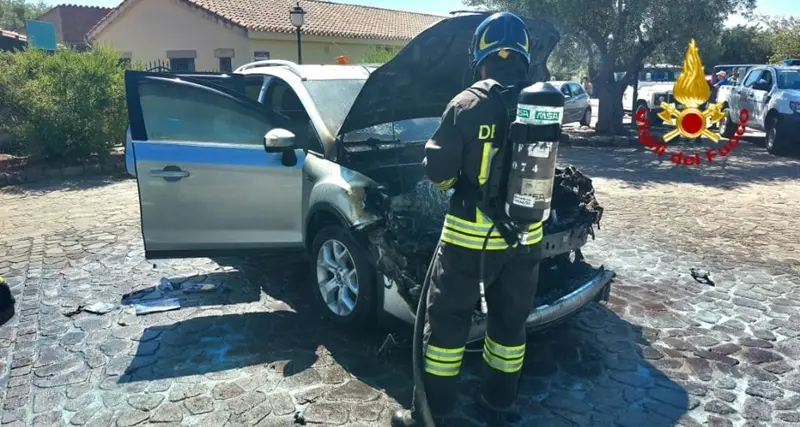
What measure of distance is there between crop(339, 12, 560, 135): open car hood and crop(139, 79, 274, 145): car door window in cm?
88

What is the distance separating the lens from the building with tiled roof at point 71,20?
4334 cm

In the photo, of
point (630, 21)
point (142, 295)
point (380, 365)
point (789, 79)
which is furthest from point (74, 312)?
point (789, 79)

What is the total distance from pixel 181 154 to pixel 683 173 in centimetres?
962

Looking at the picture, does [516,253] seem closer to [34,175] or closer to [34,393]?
[34,393]

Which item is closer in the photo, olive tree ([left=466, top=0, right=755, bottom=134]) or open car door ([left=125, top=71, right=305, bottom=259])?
open car door ([left=125, top=71, right=305, bottom=259])

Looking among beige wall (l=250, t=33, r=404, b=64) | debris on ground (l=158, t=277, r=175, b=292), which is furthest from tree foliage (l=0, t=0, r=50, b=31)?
debris on ground (l=158, t=277, r=175, b=292)

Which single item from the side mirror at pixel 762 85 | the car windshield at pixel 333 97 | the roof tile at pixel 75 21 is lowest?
the car windshield at pixel 333 97

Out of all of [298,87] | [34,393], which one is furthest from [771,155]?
[34,393]

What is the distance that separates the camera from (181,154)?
468cm

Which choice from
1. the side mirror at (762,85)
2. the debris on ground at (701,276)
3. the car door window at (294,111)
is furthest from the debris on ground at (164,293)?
the side mirror at (762,85)

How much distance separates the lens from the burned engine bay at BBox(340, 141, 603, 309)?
11.8ft

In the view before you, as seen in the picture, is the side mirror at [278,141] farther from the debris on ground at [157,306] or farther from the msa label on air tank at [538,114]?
the msa label on air tank at [538,114]

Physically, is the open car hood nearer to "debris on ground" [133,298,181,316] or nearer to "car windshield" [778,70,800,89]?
"debris on ground" [133,298,181,316]

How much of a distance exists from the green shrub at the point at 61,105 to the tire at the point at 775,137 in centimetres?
1407
